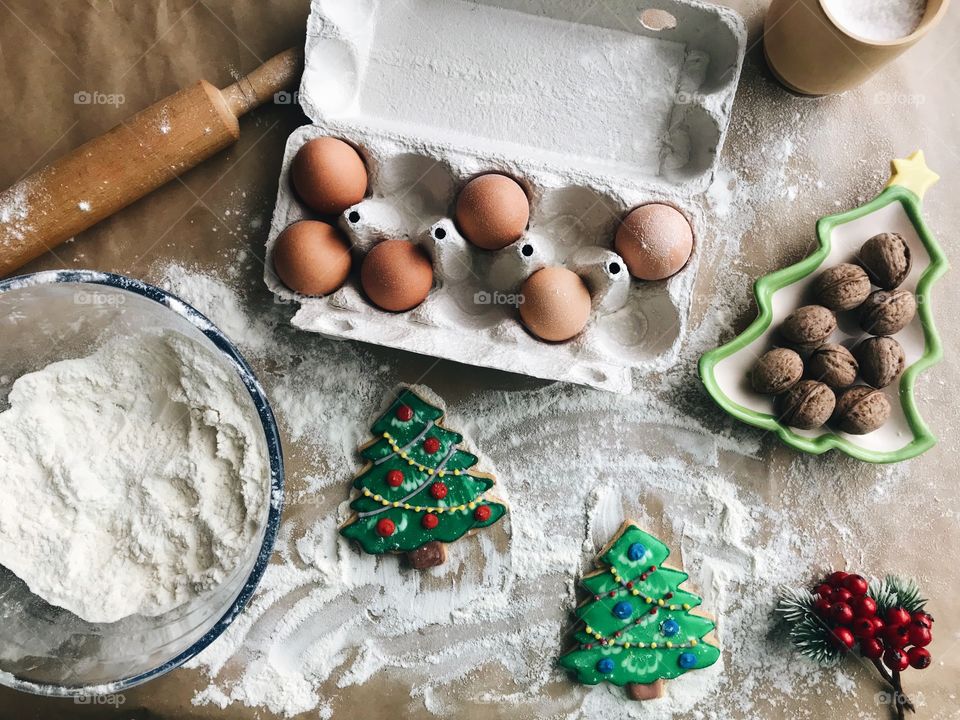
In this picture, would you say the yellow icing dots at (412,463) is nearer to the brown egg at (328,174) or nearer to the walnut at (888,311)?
the brown egg at (328,174)

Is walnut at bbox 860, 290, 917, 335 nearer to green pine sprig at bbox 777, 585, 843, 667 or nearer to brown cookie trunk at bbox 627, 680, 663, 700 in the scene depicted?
green pine sprig at bbox 777, 585, 843, 667

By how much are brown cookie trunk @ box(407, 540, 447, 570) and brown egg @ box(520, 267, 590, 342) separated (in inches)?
18.9

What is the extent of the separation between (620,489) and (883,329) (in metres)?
0.61

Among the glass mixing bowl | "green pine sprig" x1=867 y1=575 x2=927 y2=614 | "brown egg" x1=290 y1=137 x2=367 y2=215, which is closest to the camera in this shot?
the glass mixing bowl

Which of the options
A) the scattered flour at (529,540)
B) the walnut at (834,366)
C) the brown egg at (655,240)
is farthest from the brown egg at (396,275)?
the walnut at (834,366)

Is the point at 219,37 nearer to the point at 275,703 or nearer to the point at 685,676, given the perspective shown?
the point at 275,703

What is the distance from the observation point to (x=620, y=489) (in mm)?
1515

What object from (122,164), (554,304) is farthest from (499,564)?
(122,164)

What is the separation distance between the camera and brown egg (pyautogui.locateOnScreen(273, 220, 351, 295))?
134 centimetres

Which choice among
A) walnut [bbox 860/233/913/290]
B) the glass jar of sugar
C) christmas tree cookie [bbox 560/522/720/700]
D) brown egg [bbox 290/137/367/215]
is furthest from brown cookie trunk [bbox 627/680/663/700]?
the glass jar of sugar

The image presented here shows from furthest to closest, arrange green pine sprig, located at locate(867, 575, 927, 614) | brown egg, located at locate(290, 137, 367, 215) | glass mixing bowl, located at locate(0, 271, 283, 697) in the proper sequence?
green pine sprig, located at locate(867, 575, 927, 614), brown egg, located at locate(290, 137, 367, 215), glass mixing bowl, located at locate(0, 271, 283, 697)

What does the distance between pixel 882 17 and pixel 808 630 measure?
1.21 metres

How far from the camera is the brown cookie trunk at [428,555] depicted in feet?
4.79

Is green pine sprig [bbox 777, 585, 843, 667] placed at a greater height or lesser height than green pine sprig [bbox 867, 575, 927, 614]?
lesser
